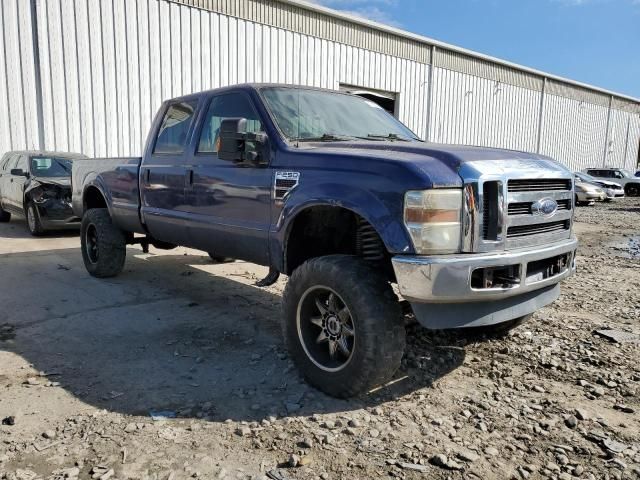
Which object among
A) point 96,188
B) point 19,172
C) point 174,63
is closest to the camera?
point 96,188

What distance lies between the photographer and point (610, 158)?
3669 centimetres

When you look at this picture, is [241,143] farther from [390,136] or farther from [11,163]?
[11,163]

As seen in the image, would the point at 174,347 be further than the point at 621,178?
No

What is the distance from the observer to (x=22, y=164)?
10.2 meters

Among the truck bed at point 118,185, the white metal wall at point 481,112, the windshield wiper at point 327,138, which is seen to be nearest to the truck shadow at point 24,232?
the truck bed at point 118,185

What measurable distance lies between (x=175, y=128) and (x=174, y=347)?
2.20 metres

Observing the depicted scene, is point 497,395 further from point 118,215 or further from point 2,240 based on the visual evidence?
point 2,240

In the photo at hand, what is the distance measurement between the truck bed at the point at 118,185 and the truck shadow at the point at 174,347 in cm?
80

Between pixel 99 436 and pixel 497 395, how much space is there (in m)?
2.35

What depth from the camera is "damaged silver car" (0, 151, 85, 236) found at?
30.8 ft

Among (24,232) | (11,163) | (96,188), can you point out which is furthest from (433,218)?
(11,163)

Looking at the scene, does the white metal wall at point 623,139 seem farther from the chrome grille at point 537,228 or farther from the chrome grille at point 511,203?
the chrome grille at point 511,203

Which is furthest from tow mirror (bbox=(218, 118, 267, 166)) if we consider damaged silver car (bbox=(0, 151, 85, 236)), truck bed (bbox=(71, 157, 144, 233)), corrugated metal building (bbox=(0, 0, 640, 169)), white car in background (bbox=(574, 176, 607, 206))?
white car in background (bbox=(574, 176, 607, 206))

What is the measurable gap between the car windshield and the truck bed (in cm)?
210
